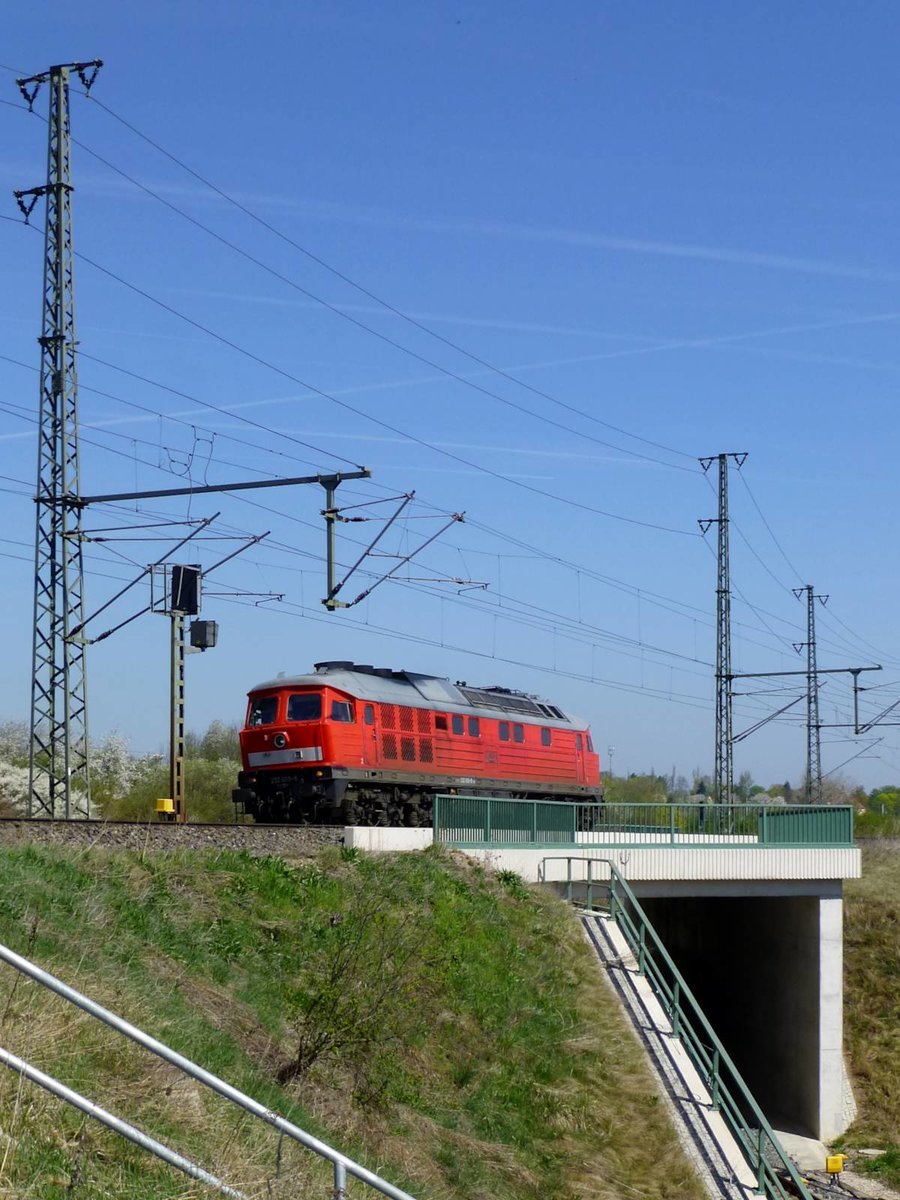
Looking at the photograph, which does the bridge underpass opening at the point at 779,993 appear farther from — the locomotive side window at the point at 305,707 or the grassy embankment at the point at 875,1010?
the locomotive side window at the point at 305,707

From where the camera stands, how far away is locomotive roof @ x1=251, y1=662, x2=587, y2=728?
99.5 feet

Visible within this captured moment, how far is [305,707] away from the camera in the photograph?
29828 mm

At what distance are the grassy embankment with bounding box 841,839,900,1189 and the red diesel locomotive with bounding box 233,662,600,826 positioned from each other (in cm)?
922

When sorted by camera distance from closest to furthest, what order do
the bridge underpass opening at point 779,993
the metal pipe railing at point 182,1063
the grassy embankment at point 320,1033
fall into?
1. the metal pipe railing at point 182,1063
2. the grassy embankment at point 320,1033
3. the bridge underpass opening at point 779,993

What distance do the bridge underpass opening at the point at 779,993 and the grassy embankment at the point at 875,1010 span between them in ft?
2.63

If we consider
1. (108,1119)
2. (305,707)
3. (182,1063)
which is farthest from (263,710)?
(108,1119)

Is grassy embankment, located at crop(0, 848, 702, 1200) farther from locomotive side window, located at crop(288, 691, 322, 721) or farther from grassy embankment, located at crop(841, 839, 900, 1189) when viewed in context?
grassy embankment, located at crop(841, 839, 900, 1189)

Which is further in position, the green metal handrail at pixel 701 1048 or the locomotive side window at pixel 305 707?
the locomotive side window at pixel 305 707

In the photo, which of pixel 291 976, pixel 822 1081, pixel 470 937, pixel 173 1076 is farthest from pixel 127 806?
pixel 173 1076

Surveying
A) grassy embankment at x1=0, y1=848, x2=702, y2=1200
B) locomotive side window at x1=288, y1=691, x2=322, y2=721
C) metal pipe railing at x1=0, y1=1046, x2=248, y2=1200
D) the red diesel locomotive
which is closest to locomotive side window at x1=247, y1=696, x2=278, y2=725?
the red diesel locomotive

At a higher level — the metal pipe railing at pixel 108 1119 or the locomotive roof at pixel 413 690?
the locomotive roof at pixel 413 690

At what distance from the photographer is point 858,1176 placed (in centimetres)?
2467

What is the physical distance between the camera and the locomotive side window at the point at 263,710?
30453 millimetres

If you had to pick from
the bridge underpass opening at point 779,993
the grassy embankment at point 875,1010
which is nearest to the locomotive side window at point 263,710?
the bridge underpass opening at point 779,993
